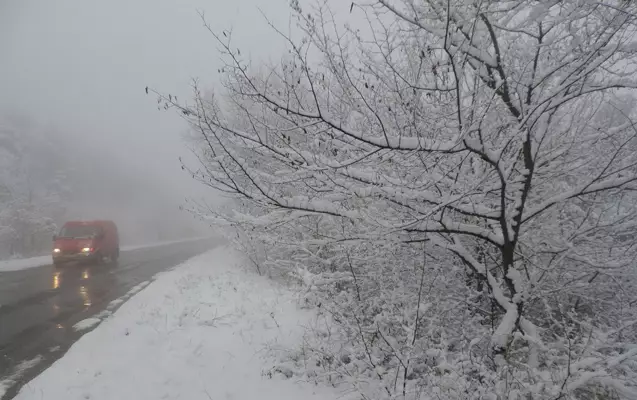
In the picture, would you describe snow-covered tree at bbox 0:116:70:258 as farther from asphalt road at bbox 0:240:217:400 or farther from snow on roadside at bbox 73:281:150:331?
snow on roadside at bbox 73:281:150:331

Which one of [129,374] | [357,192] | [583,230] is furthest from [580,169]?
[129,374]

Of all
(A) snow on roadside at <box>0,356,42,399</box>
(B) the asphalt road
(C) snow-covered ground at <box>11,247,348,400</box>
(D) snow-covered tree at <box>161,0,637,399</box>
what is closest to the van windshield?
(B) the asphalt road

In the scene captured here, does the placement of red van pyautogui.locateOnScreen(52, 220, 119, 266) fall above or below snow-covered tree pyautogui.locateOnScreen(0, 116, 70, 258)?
below

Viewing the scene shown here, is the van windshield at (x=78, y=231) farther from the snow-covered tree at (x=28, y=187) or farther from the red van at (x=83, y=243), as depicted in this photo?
the snow-covered tree at (x=28, y=187)

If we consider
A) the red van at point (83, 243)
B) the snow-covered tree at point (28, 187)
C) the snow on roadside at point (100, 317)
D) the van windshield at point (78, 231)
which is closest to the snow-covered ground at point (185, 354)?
the snow on roadside at point (100, 317)

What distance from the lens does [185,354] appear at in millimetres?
5793

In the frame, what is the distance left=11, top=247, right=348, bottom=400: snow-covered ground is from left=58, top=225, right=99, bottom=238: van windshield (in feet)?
32.0

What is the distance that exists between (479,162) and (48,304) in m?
10.1

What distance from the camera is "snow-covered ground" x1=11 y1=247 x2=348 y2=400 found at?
4.68m

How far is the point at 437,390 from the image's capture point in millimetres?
3969

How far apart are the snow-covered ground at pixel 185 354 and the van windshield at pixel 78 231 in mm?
9764

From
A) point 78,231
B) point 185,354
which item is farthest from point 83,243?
point 185,354

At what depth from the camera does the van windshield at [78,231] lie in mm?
16891

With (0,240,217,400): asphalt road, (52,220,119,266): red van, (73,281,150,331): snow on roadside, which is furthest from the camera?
(52,220,119,266): red van
